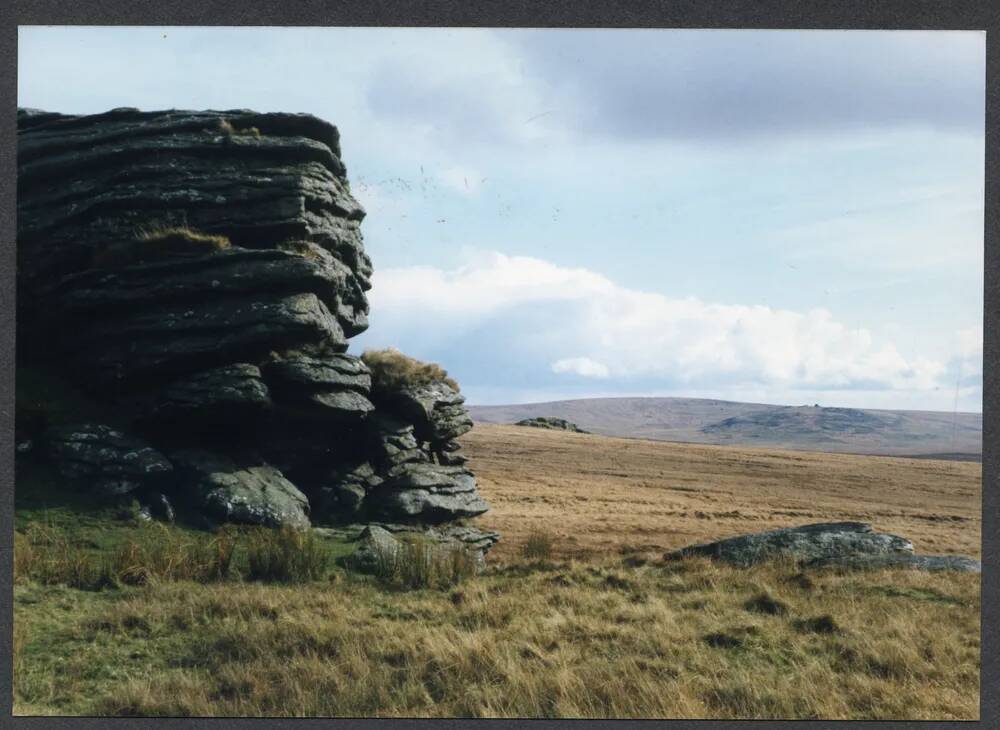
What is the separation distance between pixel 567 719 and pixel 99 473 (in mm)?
8472

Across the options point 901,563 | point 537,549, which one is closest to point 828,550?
point 901,563

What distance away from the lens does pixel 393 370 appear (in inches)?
651

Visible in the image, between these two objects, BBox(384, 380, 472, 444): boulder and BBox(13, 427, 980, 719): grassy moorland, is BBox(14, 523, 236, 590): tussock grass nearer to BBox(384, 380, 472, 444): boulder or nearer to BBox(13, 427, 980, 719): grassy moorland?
BBox(13, 427, 980, 719): grassy moorland

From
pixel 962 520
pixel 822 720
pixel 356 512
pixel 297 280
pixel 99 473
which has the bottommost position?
pixel 962 520

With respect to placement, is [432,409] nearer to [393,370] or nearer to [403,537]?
[393,370]

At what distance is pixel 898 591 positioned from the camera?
12320mm

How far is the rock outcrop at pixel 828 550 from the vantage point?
14.5 metres

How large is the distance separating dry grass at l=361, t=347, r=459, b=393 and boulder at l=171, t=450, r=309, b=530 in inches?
142

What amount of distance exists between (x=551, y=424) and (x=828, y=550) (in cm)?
8051

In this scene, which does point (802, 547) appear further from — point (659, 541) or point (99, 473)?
point (99, 473)

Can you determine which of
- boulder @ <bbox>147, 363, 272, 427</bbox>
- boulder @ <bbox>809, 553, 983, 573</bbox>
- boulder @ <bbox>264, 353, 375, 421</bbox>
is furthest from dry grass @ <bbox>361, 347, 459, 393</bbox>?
boulder @ <bbox>809, 553, 983, 573</bbox>

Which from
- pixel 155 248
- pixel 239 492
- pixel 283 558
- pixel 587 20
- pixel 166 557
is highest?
pixel 587 20

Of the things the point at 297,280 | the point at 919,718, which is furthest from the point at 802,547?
the point at 297,280

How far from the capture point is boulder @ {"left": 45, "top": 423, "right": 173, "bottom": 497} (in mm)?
11883
